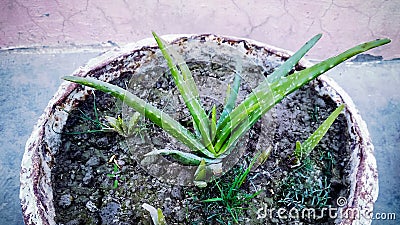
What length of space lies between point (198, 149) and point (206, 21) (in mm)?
786

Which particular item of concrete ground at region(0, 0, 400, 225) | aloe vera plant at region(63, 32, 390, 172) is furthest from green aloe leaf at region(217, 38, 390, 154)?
concrete ground at region(0, 0, 400, 225)

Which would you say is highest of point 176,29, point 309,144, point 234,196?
point 176,29

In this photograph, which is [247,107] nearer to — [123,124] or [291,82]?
[291,82]

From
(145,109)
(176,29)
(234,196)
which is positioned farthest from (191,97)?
(176,29)

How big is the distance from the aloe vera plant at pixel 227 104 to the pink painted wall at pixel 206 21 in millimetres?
676

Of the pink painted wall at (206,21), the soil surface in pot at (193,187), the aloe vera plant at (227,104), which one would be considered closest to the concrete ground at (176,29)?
the pink painted wall at (206,21)

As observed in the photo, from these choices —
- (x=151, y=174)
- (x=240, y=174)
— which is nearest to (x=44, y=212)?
(x=151, y=174)

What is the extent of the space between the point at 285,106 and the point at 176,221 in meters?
0.32

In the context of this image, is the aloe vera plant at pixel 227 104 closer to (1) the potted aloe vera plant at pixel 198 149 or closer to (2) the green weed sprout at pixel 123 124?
(1) the potted aloe vera plant at pixel 198 149

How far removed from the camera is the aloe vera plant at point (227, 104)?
2.18 ft

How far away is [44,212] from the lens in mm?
721

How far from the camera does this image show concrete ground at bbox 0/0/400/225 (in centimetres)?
139

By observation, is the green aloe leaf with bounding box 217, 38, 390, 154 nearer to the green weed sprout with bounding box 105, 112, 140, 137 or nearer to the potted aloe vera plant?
the potted aloe vera plant

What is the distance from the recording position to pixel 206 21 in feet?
4.80
